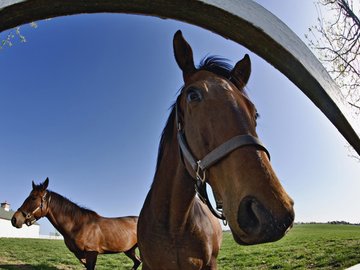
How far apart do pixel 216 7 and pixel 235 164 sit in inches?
37.8

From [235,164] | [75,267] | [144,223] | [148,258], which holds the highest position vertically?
[235,164]

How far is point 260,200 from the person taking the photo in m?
1.21

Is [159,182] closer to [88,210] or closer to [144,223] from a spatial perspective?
[144,223]

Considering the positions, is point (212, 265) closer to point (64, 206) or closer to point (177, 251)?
point (177, 251)

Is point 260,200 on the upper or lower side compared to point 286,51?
lower

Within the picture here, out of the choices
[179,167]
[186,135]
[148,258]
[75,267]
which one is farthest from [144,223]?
[75,267]


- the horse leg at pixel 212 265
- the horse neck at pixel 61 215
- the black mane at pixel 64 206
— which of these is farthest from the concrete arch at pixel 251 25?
the black mane at pixel 64 206

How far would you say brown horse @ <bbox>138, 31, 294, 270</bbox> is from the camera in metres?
1.25

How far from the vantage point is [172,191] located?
273 centimetres

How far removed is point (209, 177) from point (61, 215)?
815cm

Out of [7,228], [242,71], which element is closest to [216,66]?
[242,71]

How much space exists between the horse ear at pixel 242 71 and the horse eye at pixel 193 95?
37cm

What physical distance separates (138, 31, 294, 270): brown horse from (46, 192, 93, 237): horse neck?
6.37 meters

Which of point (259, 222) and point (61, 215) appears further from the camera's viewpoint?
point (61, 215)
